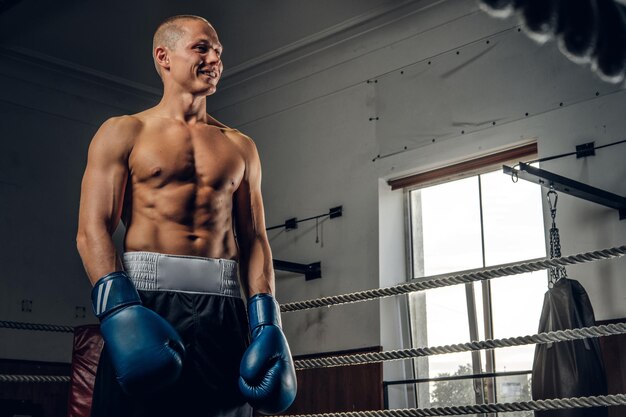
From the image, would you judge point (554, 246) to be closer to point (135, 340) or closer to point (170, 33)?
point (170, 33)

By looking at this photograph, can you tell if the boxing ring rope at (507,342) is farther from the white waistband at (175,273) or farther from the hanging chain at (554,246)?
the hanging chain at (554,246)

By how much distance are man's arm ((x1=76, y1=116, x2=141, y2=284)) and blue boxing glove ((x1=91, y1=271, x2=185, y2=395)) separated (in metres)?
0.06

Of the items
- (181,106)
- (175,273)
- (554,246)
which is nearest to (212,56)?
(181,106)

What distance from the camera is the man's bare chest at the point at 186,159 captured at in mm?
1935

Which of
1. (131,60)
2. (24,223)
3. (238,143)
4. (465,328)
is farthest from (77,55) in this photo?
(238,143)

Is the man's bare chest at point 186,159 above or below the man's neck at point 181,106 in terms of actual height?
below

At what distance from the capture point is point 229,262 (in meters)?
1.99

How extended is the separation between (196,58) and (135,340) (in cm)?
69

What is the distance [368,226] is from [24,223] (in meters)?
2.71

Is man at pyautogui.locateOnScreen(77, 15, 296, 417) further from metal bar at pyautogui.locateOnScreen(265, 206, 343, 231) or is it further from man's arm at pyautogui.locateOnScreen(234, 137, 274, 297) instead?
metal bar at pyautogui.locateOnScreen(265, 206, 343, 231)

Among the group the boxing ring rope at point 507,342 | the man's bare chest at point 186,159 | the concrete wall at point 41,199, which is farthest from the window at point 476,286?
the man's bare chest at point 186,159

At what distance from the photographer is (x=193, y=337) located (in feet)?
6.07

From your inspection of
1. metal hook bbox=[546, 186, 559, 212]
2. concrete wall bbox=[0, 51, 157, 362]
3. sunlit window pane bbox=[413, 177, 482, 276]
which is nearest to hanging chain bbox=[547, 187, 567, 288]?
metal hook bbox=[546, 186, 559, 212]

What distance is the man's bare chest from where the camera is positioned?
6.35 feet
